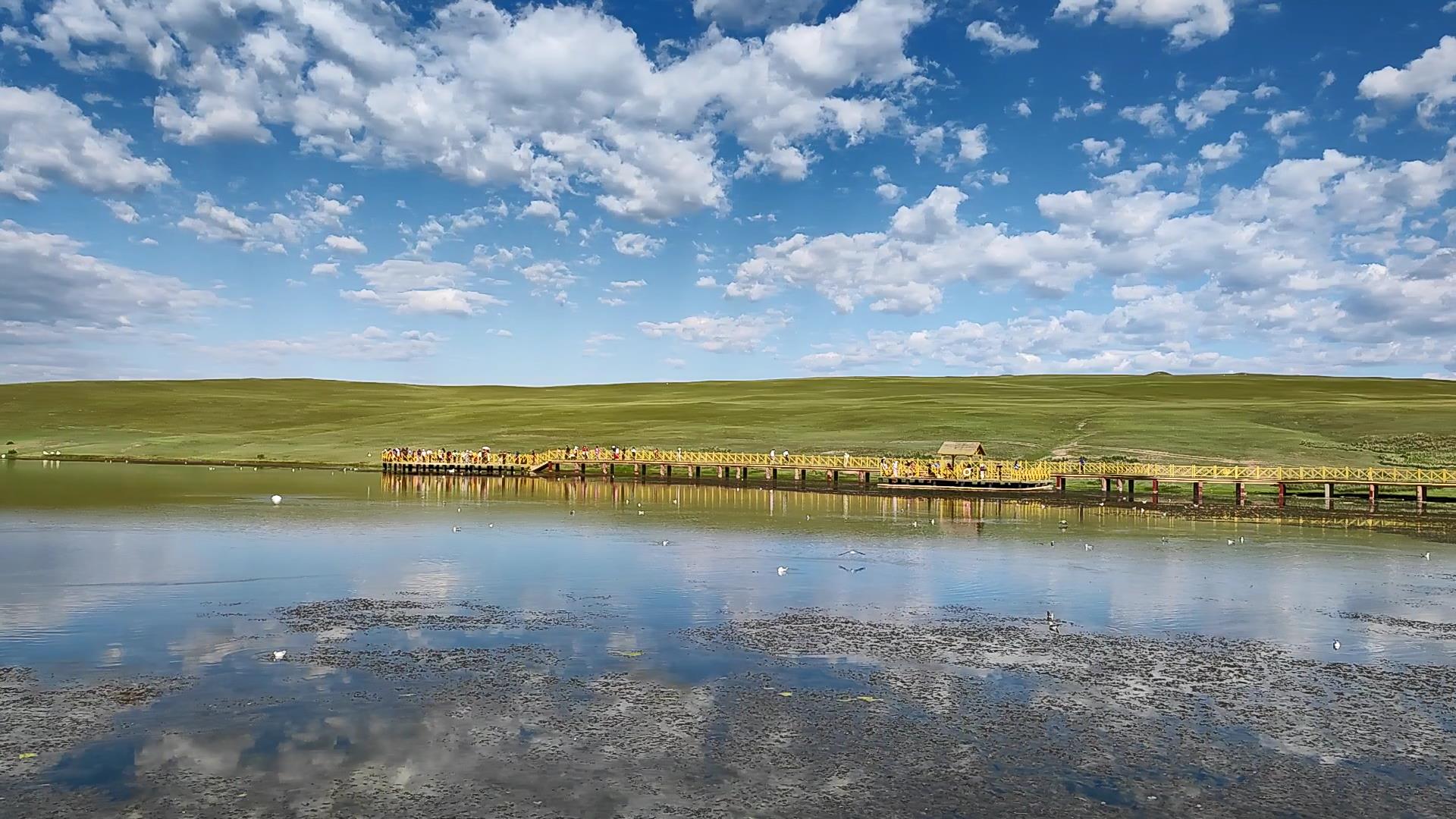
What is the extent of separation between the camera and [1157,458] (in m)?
85.9

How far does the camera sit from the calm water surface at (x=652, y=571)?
23.8 metres

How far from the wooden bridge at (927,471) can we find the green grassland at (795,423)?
770cm

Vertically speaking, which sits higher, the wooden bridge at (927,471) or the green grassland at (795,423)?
the green grassland at (795,423)

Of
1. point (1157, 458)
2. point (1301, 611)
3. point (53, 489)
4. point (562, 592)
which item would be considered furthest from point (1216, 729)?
point (1157, 458)

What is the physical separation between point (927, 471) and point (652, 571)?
49.9 m

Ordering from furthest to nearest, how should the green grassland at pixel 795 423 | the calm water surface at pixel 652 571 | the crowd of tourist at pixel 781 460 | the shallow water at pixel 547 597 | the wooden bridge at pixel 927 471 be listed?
the green grassland at pixel 795 423 → the crowd of tourist at pixel 781 460 → the wooden bridge at pixel 927 471 → the calm water surface at pixel 652 571 → the shallow water at pixel 547 597

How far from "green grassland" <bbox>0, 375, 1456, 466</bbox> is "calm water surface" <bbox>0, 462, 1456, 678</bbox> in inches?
1596

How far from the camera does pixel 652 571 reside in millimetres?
33562

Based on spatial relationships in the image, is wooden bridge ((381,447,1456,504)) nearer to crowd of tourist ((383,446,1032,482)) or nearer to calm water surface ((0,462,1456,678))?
crowd of tourist ((383,446,1032,482))

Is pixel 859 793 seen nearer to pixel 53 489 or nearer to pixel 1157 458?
pixel 53 489

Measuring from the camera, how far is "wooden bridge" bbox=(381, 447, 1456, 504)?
69.7 m

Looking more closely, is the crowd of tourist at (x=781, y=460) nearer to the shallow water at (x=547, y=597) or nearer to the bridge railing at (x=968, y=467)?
the bridge railing at (x=968, y=467)

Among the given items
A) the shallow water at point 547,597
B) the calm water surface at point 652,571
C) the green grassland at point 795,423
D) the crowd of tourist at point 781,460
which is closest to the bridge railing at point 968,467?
the crowd of tourist at point 781,460

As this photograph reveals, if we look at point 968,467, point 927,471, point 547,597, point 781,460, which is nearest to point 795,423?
point 781,460
